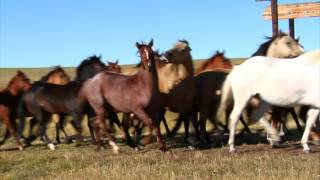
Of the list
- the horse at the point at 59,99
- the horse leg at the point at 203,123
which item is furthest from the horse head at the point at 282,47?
the horse at the point at 59,99

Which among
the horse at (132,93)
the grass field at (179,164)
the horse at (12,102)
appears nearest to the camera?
the grass field at (179,164)

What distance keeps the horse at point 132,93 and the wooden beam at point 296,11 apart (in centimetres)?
857

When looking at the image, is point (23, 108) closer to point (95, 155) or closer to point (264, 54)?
point (95, 155)

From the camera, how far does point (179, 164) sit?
32.3ft

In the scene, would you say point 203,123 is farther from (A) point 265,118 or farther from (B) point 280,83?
(B) point 280,83

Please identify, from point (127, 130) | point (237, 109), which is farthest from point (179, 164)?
point (127, 130)

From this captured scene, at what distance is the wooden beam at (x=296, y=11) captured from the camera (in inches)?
816

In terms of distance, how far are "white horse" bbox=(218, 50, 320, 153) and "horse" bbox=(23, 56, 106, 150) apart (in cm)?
441

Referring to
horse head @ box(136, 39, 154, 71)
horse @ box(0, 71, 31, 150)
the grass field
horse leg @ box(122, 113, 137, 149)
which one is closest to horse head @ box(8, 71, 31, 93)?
horse @ box(0, 71, 31, 150)

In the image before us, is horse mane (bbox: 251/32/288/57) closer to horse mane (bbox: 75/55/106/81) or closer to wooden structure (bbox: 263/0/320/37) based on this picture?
horse mane (bbox: 75/55/106/81)

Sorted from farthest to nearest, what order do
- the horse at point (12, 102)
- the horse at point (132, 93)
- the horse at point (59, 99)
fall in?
the horse at point (12, 102) < the horse at point (59, 99) < the horse at point (132, 93)

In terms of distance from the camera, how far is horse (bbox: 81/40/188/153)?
12.4m

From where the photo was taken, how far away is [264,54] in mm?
14102

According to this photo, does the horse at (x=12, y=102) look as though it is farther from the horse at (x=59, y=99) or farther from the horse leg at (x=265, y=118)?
the horse leg at (x=265, y=118)
